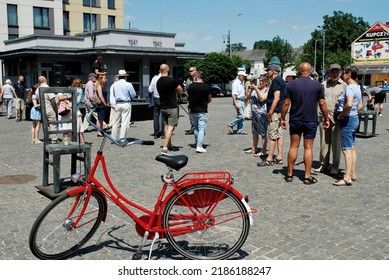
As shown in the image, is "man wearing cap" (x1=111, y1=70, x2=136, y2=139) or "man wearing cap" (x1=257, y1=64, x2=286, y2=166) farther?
"man wearing cap" (x1=111, y1=70, x2=136, y2=139)

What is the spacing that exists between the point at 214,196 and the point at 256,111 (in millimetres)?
5240

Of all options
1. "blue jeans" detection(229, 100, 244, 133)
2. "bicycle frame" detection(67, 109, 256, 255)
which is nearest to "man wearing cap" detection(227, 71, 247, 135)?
"blue jeans" detection(229, 100, 244, 133)

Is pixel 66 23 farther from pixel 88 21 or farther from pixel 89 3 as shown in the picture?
pixel 89 3

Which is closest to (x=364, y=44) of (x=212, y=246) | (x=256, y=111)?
(x=256, y=111)

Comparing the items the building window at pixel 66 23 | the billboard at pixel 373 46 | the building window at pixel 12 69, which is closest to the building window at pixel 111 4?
the building window at pixel 66 23

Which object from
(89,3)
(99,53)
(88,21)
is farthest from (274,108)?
(89,3)

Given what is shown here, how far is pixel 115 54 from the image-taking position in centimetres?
2941

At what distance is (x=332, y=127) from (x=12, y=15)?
4628 centimetres

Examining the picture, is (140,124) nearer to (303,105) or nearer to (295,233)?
(303,105)

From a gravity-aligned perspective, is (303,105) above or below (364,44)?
below

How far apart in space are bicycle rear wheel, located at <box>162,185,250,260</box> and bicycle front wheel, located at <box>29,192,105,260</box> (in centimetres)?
77

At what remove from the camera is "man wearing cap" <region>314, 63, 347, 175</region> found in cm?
740

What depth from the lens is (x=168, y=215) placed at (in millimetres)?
4059

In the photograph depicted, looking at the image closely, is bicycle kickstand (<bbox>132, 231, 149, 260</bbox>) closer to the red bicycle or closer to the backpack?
the red bicycle
